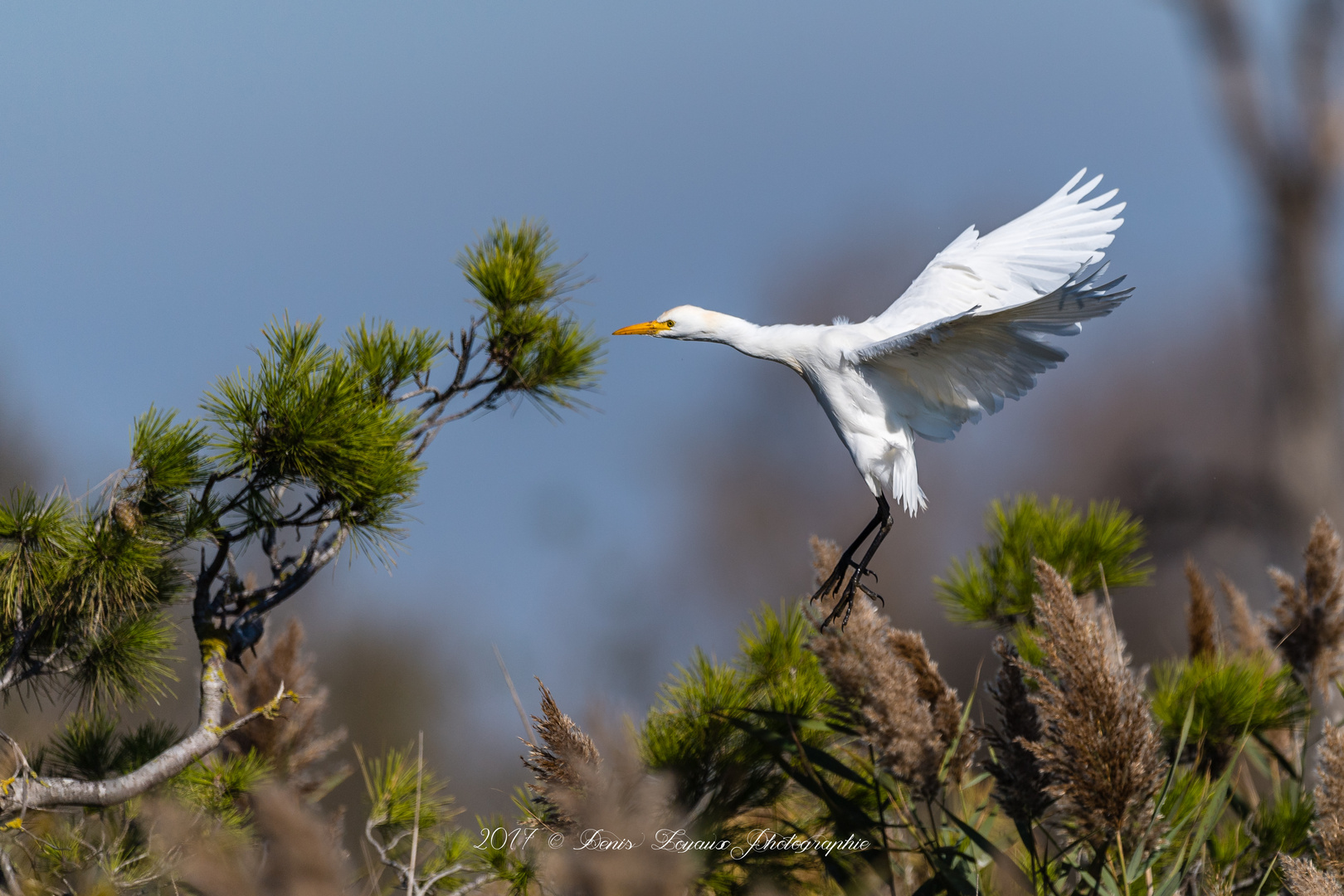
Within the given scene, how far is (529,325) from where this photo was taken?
1.63 meters

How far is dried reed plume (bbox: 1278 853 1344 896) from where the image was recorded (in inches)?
35.9

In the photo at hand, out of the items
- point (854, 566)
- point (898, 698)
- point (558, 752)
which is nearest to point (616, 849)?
point (558, 752)

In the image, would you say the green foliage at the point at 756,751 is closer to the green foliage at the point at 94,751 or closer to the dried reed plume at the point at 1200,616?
the dried reed plume at the point at 1200,616

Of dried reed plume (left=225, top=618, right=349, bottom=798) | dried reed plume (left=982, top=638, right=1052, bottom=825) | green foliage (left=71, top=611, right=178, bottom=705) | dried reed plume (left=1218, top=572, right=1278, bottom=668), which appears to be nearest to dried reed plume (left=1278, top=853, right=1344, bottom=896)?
dried reed plume (left=982, top=638, right=1052, bottom=825)

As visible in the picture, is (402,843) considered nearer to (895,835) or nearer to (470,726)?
(895,835)

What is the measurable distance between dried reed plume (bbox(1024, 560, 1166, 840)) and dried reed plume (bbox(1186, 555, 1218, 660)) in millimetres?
938

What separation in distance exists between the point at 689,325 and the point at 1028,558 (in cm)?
82

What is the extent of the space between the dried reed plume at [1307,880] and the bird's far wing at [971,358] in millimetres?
612

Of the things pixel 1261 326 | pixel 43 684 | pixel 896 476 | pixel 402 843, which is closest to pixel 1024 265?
pixel 896 476

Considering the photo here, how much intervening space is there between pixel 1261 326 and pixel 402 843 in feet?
14.3

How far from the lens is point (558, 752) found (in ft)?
2.90

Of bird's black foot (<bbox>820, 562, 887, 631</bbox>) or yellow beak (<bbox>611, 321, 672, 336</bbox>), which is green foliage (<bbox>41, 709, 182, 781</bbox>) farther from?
bird's black foot (<bbox>820, 562, 887, 631</bbox>)

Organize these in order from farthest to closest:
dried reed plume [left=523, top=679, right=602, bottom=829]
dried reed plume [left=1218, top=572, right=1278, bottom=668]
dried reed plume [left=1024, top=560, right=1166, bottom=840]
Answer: dried reed plume [left=1218, top=572, right=1278, bottom=668] → dried reed plume [left=1024, top=560, right=1166, bottom=840] → dried reed plume [left=523, top=679, right=602, bottom=829]

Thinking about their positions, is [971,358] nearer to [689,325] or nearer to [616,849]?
[689,325]
